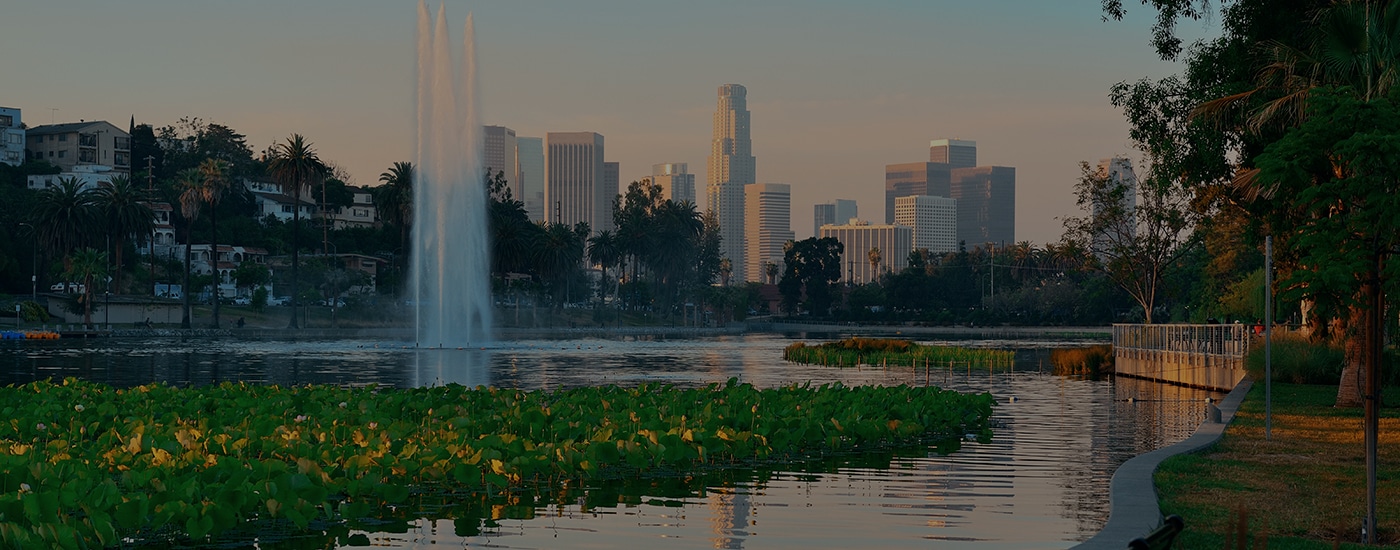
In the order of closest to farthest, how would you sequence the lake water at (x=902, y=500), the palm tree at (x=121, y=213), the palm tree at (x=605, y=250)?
1. the lake water at (x=902, y=500)
2. the palm tree at (x=121, y=213)
3. the palm tree at (x=605, y=250)

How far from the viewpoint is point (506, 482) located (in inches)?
684

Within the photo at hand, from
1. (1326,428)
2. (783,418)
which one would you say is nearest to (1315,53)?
(1326,428)

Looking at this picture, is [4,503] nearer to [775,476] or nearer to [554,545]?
[554,545]

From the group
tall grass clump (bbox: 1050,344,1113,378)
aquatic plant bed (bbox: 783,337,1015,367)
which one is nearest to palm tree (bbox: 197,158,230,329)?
aquatic plant bed (bbox: 783,337,1015,367)

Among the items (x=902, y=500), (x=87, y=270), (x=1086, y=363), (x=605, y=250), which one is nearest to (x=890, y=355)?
(x=1086, y=363)

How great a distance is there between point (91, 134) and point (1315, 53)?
6952 inches

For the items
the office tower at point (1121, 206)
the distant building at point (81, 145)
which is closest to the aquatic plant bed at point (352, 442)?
the office tower at point (1121, 206)

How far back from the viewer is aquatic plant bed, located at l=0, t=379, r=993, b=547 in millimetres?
13797

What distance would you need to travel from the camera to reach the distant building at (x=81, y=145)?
176500 millimetres

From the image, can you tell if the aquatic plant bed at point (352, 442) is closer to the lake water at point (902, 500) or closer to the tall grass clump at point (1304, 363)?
the lake water at point (902, 500)

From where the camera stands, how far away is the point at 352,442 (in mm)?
18781

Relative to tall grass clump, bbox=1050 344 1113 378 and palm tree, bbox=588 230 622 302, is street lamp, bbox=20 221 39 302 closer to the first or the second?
palm tree, bbox=588 230 622 302

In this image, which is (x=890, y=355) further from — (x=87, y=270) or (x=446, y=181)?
(x=87, y=270)

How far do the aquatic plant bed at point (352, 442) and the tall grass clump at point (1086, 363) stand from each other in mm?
25811
